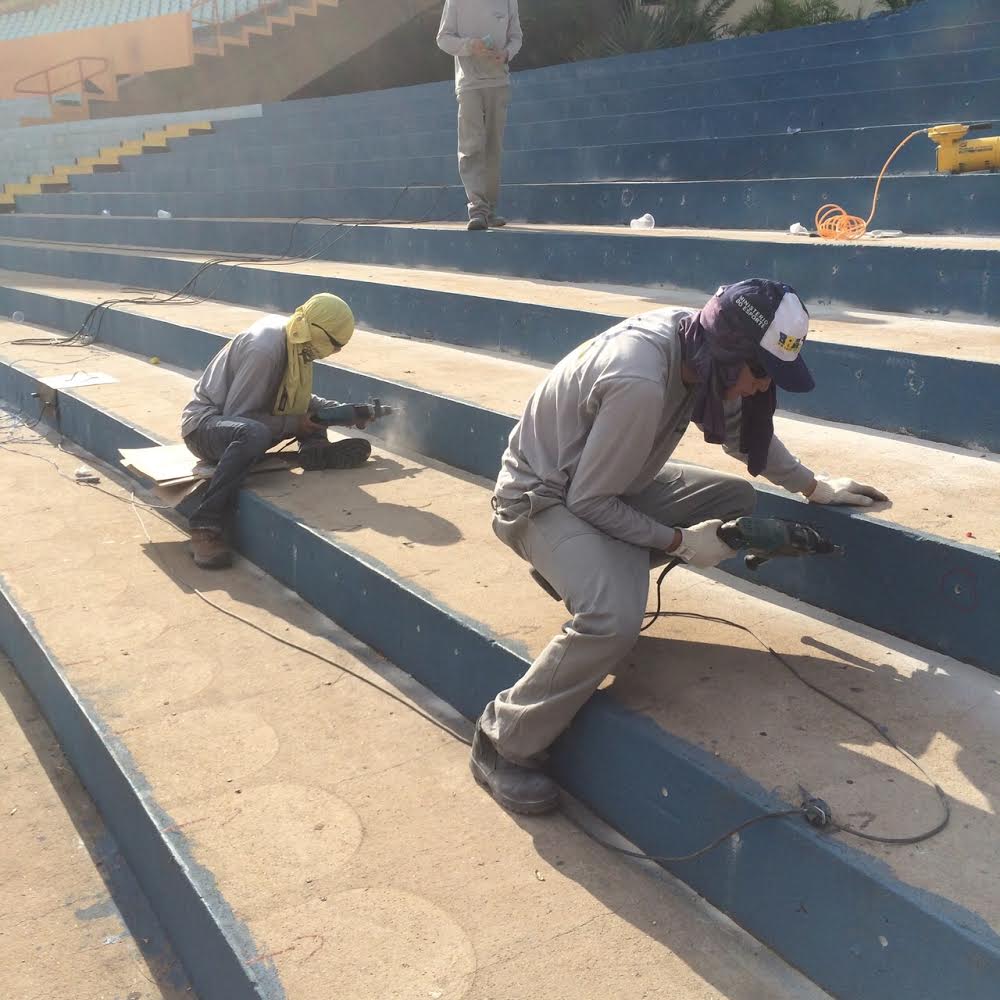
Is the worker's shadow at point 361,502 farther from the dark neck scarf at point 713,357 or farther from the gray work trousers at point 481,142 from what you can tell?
the gray work trousers at point 481,142

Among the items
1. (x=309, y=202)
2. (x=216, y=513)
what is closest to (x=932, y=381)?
(x=216, y=513)

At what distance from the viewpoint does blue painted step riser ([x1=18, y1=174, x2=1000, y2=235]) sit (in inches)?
191

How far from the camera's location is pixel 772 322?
226 cm

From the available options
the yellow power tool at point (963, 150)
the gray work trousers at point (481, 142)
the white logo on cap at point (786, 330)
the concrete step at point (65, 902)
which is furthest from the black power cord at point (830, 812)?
the gray work trousers at point (481, 142)

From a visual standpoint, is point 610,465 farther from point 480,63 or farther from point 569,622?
point 480,63

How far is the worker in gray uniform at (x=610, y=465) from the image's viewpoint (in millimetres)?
2318

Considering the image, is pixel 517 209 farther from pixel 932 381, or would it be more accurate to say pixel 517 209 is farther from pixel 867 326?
pixel 932 381

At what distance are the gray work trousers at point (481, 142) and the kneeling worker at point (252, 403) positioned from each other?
111 inches

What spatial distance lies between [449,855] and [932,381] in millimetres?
2139

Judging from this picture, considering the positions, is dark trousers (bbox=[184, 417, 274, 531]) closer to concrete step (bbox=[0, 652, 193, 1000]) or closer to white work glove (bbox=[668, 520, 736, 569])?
concrete step (bbox=[0, 652, 193, 1000])

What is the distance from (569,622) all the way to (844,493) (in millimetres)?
877

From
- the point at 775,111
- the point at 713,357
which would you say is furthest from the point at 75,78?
the point at 713,357

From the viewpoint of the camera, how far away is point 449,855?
2348 millimetres

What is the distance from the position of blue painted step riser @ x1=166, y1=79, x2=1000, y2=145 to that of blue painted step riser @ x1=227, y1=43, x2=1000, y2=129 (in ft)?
0.24
